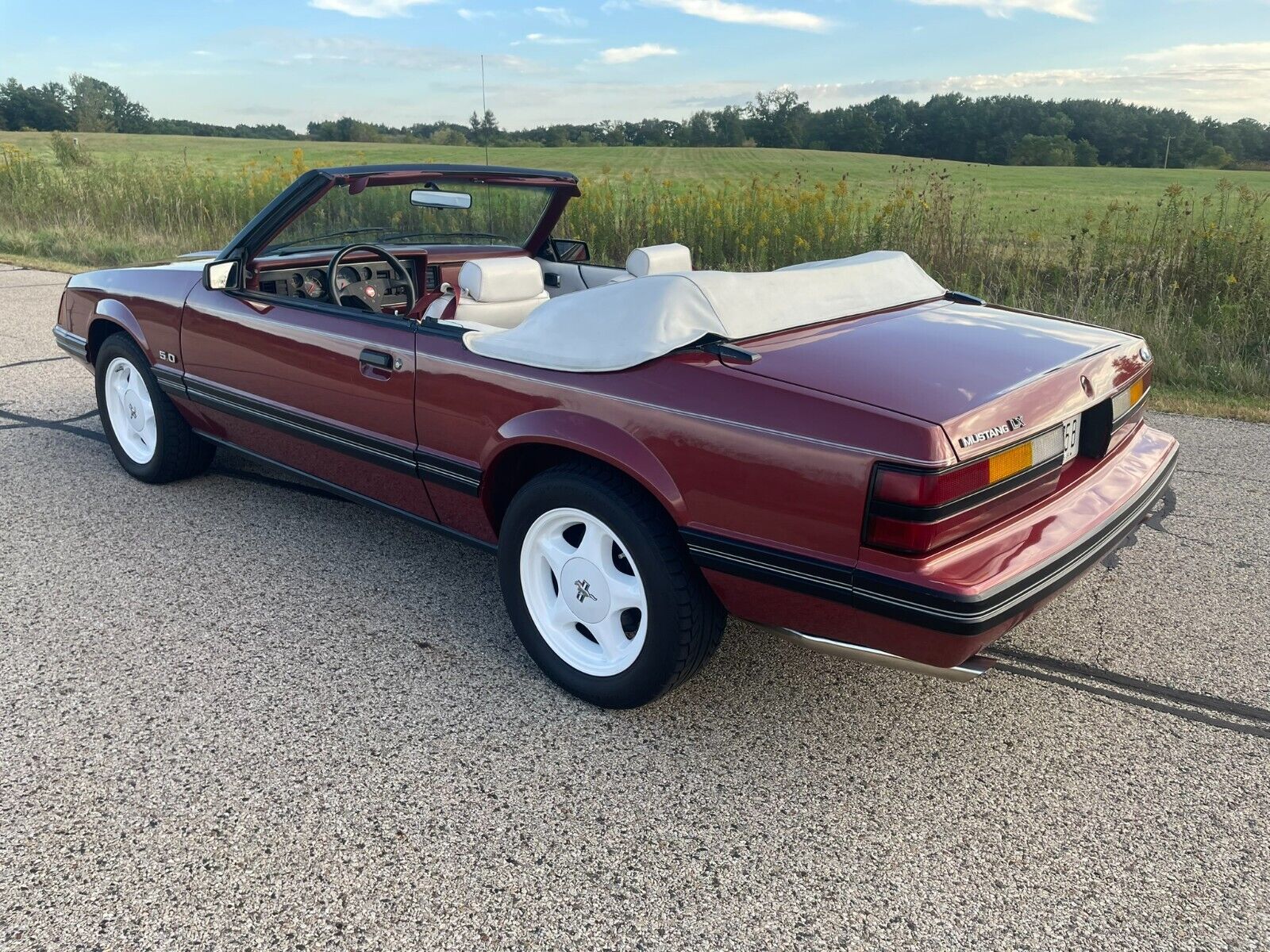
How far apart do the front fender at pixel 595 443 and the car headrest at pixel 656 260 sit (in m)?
0.94

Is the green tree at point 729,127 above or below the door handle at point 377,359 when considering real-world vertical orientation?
above

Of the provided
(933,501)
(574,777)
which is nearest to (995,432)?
(933,501)

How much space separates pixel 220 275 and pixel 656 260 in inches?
65.9

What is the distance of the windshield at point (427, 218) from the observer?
12.4 ft

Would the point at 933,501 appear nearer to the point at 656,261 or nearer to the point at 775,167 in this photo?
the point at 656,261

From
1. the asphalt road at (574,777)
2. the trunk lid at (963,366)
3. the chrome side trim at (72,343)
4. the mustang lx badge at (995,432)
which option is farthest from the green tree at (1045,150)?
the mustang lx badge at (995,432)

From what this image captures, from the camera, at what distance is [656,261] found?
3.45 metres

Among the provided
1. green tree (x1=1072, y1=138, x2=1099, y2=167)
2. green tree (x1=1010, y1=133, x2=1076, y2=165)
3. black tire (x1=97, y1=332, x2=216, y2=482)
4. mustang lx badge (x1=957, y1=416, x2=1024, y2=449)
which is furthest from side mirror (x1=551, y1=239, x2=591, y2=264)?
green tree (x1=1072, y1=138, x2=1099, y2=167)

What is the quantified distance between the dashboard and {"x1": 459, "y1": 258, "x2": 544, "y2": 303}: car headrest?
76cm

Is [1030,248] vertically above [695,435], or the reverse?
[1030,248]

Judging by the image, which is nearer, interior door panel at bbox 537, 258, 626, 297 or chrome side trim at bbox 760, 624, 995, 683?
chrome side trim at bbox 760, 624, 995, 683

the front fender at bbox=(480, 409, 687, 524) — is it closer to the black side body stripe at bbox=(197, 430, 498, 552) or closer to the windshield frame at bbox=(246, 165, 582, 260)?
the black side body stripe at bbox=(197, 430, 498, 552)

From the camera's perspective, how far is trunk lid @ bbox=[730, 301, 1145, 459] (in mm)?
2176

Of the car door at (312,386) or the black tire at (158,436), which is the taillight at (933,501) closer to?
the car door at (312,386)
